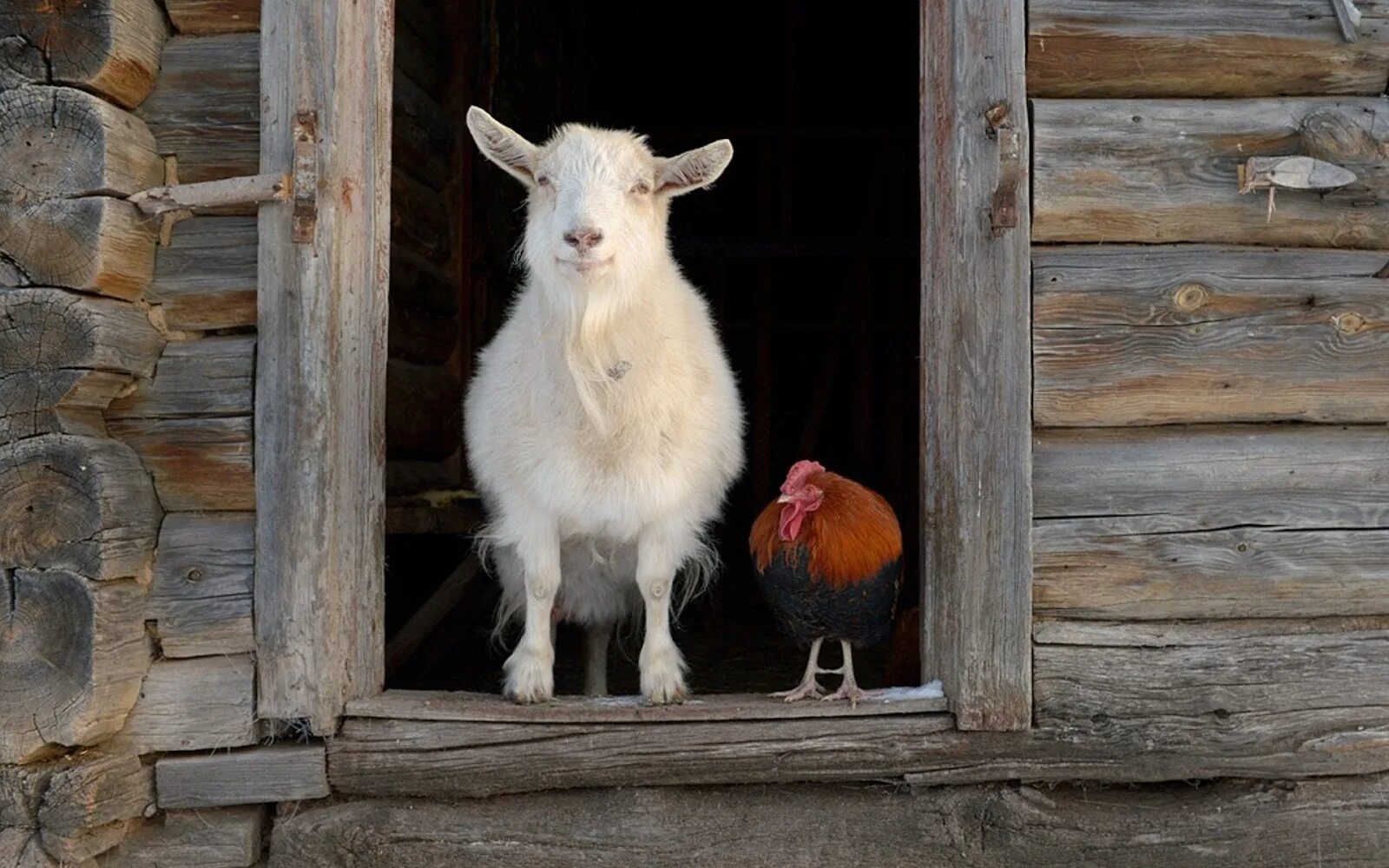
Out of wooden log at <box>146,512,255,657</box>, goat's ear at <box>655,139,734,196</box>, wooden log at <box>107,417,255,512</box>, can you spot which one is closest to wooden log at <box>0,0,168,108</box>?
wooden log at <box>107,417,255,512</box>

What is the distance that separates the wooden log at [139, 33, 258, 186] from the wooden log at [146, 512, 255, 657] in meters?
1.11

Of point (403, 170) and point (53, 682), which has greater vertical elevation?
point (403, 170)

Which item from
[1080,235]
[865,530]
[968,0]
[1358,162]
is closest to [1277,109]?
[1358,162]

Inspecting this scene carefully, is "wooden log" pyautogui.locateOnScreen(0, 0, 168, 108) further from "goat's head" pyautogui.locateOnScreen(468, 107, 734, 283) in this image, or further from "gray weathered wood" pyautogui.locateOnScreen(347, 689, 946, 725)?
"gray weathered wood" pyautogui.locateOnScreen(347, 689, 946, 725)

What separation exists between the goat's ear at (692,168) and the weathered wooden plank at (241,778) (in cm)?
208

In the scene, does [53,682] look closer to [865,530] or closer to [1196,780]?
[865,530]

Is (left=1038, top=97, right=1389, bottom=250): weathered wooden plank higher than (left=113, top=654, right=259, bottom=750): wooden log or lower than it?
higher

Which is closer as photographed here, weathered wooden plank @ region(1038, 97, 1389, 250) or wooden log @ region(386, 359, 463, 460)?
weathered wooden plank @ region(1038, 97, 1389, 250)

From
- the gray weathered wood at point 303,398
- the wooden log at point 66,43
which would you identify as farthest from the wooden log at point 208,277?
the wooden log at point 66,43

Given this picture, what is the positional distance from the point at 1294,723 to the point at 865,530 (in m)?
1.42

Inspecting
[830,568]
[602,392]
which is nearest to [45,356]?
[602,392]

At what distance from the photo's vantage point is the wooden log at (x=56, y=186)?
347cm

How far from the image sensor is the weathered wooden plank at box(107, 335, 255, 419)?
3.73 m

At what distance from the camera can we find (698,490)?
165 inches
